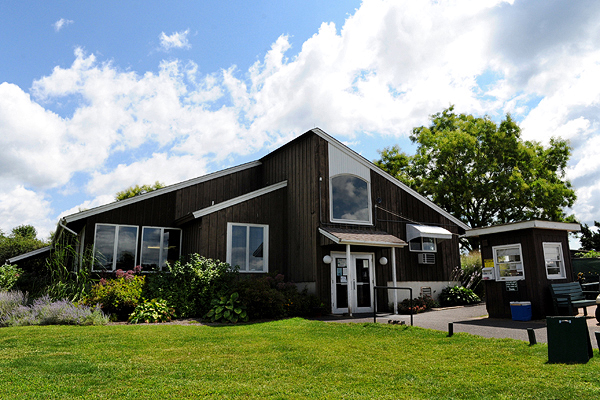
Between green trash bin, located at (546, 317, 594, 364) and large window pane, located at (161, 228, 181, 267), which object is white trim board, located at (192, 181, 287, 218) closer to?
large window pane, located at (161, 228, 181, 267)

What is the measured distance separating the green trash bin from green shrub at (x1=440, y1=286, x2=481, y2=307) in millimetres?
11013

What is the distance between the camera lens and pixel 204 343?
819 centimetres

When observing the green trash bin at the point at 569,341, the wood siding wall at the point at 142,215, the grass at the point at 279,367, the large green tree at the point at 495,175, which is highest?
the large green tree at the point at 495,175

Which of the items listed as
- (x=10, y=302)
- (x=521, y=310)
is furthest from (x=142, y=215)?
(x=521, y=310)

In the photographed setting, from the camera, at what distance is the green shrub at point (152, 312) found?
11695 mm

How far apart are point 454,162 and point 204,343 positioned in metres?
24.5

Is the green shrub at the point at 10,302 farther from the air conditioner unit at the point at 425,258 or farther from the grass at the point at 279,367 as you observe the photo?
the air conditioner unit at the point at 425,258

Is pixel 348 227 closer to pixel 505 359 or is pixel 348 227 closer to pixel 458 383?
pixel 505 359

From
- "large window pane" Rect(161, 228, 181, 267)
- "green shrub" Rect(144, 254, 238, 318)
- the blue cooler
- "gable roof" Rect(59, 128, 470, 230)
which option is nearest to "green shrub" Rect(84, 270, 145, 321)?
"green shrub" Rect(144, 254, 238, 318)

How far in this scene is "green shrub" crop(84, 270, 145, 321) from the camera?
1205cm

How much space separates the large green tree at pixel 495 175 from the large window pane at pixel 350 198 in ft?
46.1

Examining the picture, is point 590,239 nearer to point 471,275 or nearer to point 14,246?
point 471,275

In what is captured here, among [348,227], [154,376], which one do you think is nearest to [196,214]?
[348,227]

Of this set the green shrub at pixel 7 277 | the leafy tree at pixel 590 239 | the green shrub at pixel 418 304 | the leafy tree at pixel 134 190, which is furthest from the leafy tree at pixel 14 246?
the leafy tree at pixel 590 239
